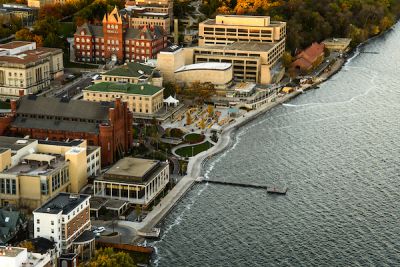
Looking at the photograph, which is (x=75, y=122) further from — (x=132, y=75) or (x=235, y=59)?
(x=235, y=59)

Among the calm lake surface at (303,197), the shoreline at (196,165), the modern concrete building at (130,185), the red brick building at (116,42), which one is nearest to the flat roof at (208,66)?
the shoreline at (196,165)

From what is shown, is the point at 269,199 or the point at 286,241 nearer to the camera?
the point at 286,241

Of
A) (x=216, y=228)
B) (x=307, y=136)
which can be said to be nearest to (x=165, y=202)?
(x=216, y=228)

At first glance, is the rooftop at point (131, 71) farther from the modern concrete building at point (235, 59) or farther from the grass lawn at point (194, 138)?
the grass lawn at point (194, 138)

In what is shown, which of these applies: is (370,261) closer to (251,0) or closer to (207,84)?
(207,84)

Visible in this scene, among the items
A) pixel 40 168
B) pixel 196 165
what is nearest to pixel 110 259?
pixel 40 168

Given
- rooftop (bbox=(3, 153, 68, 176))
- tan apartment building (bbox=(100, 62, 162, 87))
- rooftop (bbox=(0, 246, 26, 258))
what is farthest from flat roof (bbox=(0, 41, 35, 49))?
rooftop (bbox=(0, 246, 26, 258))
